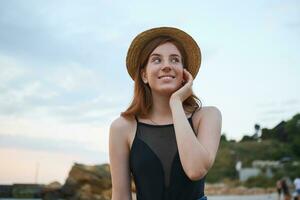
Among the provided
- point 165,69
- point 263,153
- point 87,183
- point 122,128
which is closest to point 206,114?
point 165,69

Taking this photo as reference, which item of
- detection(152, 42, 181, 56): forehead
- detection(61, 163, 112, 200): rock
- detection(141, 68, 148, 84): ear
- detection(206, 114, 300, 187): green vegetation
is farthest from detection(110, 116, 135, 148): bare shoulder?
detection(206, 114, 300, 187): green vegetation

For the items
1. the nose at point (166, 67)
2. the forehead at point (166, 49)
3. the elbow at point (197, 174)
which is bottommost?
the elbow at point (197, 174)

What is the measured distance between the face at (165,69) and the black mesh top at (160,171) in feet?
0.68

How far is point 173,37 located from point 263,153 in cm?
7777

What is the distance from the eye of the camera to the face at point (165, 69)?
231cm

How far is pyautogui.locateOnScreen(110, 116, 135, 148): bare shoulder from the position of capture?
7.70 ft

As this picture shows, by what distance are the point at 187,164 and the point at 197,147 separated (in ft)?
0.28

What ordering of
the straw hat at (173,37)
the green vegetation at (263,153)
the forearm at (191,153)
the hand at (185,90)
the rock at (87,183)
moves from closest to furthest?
the forearm at (191,153)
the hand at (185,90)
the straw hat at (173,37)
the rock at (87,183)
the green vegetation at (263,153)

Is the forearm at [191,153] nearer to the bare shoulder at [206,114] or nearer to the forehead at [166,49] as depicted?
the bare shoulder at [206,114]

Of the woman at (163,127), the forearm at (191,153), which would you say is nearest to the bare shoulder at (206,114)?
the woman at (163,127)

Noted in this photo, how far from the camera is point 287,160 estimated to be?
68.3 m

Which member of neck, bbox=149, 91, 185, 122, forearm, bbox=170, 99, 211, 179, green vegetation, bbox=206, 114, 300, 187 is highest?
green vegetation, bbox=206, 114, 300, 187

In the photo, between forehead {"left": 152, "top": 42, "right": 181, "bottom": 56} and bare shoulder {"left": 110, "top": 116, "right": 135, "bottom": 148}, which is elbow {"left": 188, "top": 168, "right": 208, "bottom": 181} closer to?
bare shoulder {"left": 110, "top": 116, "right": 135, "bottom": 148}

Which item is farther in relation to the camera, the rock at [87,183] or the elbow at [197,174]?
the rock at [87,183]
